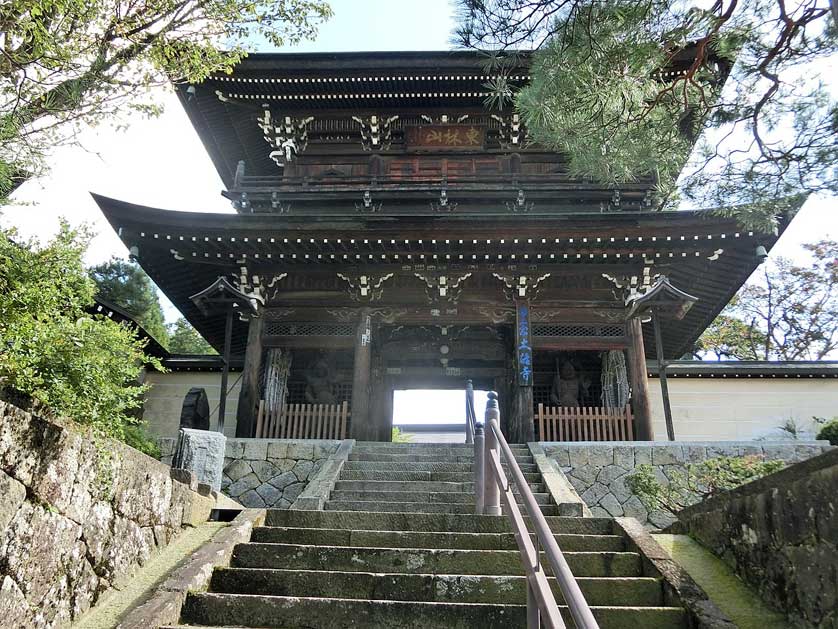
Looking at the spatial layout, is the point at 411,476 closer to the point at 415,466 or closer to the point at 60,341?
the point at 415,466

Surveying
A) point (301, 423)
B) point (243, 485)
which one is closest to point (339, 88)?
point (301, 423)

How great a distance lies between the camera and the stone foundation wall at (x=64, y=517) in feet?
11.5

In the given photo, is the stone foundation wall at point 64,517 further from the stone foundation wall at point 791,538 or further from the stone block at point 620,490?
the stone block at point 620,490

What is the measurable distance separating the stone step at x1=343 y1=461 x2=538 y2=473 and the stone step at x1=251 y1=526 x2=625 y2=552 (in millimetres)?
3181

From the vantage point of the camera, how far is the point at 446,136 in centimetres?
1530

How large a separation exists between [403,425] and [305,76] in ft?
73.1

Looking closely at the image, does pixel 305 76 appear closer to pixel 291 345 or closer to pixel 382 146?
pixel 382 146

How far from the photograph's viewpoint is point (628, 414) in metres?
11.2

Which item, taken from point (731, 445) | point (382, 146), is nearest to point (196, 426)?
point (382, 146)

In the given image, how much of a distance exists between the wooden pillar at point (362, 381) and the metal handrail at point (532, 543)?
15.4 feet

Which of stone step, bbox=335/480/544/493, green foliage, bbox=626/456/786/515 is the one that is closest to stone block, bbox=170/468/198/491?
stone step, bbox=335/480/544/493

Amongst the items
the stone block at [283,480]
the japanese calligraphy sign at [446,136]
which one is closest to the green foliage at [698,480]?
the stone block at [283,480]

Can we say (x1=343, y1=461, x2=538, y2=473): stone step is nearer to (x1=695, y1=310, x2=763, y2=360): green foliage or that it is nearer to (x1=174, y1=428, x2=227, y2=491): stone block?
(x1=174, y1=428, x2=227, y2=491): stone block

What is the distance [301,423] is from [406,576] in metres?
7.00
